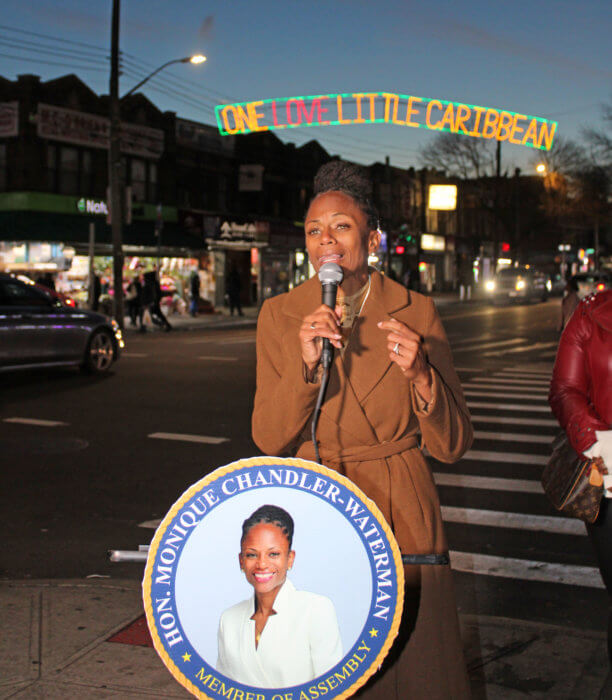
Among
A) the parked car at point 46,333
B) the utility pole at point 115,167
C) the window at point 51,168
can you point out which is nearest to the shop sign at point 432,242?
the window at point 51,168

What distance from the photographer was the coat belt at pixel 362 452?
2.48 metres

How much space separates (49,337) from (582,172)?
40.2m

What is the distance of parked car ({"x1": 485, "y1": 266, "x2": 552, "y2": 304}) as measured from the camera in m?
48.2

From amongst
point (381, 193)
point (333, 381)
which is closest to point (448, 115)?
point (333, 381)

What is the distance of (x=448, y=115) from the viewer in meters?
24.5

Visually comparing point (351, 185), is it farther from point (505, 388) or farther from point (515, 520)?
point (505, 388)

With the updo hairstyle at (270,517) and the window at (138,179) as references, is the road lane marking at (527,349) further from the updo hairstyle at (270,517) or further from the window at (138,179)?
the window at (138,179)

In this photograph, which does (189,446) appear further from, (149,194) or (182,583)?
(149,194)

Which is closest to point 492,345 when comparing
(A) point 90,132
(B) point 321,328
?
(A) point 90,132

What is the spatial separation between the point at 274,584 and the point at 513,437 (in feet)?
27.1

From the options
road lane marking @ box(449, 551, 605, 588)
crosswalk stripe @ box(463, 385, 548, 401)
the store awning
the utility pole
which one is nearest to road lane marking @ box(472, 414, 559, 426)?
crosswalk stripe @ box(463, 385, 548, 401)

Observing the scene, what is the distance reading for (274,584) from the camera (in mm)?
2172

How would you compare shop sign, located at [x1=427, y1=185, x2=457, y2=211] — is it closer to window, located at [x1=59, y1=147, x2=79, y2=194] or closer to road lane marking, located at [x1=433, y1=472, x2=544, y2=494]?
window, located at [x1=59, y1=147, x2=79, y2=194]

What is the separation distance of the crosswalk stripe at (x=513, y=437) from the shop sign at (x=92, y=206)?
25.1 metres
